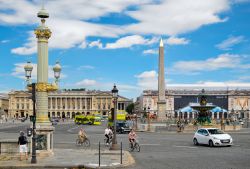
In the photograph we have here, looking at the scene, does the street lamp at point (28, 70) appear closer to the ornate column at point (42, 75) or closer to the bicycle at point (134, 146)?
the ornate column at point (42, 75)

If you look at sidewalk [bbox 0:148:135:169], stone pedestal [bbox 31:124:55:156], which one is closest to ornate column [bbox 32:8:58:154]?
stone pedestal [bbox 31:124:55:156]

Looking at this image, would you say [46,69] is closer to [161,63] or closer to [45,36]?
[45,36]

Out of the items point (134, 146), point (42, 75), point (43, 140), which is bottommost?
point (134, 146)

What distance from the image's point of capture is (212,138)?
103ft

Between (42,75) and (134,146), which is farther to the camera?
(134,146)

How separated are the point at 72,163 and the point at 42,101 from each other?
517cm

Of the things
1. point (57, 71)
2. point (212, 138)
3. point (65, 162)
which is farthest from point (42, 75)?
point (212, 138)

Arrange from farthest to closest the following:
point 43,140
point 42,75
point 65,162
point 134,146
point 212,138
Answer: point 212,138
point 134,146
point 42,75
point 43,140
point 65,162

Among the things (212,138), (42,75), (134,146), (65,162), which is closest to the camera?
(65,162)

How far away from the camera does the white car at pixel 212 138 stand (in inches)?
1232

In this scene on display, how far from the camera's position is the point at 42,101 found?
939 inches

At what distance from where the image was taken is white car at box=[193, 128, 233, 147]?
1232 inches

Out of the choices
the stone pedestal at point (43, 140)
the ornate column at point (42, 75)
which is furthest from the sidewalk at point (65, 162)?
the ornate column at point (42, 75)

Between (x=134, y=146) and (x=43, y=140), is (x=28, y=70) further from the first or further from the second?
(x=134, y=146)
